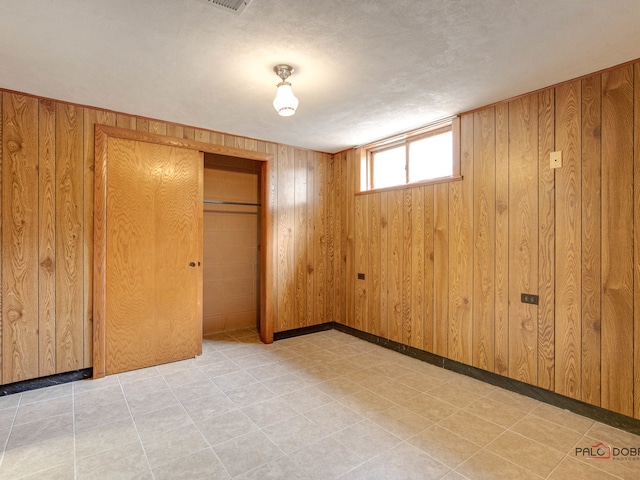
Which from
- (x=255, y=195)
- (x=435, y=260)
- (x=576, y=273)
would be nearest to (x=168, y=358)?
(x=255, y=195)

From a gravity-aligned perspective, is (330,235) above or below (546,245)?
above

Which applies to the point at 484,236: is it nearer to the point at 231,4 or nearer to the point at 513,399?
the point at 513,399

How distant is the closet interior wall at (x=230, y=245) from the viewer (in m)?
4.41

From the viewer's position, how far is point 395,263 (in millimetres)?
3822

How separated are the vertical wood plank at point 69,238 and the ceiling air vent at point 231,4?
6.96 feet

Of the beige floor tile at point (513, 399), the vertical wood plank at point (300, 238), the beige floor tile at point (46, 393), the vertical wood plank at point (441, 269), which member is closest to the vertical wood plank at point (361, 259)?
the vertical wood plank at point (300, 238)

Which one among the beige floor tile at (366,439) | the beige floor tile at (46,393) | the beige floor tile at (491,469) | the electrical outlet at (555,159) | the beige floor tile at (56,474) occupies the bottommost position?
the beige floor tile at (491,469)

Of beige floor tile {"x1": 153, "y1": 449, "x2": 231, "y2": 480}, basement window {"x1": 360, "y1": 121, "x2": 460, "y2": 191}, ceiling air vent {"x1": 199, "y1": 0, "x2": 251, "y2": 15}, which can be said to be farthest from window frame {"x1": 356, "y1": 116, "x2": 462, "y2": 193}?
beige floor tile {"x1": 153, "y1": 449, "x2": 231, "y2": 480}

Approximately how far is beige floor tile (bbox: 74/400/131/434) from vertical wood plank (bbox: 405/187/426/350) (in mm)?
2748

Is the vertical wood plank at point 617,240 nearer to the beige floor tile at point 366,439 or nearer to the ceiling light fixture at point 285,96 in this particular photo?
the beige floor tile at point 366,439

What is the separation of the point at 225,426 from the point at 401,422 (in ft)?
4.05

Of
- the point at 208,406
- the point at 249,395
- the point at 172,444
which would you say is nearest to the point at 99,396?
the point at 208,406

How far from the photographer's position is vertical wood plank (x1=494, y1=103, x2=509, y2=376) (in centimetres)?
282

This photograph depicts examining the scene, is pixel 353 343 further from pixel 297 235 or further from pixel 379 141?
pixel 379 141
